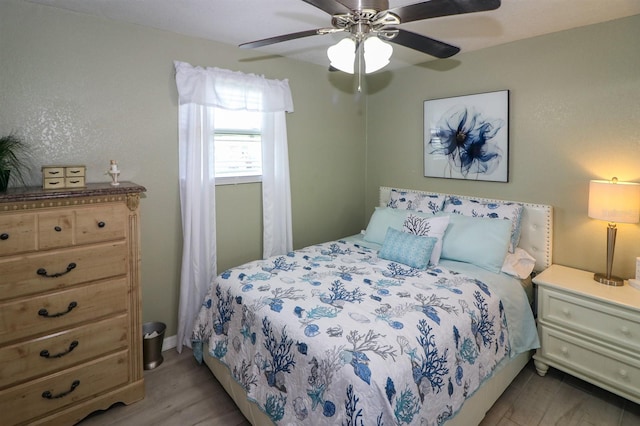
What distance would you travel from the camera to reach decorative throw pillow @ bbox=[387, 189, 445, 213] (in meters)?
3.12

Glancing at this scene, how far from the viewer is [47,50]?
2148mm

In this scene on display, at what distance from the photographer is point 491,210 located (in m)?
2.80

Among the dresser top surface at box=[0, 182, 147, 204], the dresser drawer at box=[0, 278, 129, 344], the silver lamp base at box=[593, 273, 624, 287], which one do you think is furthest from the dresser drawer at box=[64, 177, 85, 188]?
the silver lamp base at box=[593, 273, 624, 287]

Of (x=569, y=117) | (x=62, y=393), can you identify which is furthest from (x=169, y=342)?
(x=569, y=117)

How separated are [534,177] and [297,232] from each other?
2.18 meters

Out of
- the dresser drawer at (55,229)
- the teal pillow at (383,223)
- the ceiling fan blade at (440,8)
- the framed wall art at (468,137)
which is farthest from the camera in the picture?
the teal pillow at (383,223)

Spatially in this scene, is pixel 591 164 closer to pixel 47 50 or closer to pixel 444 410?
pixel 444 410

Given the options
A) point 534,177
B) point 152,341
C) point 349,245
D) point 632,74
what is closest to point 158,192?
point 152,341

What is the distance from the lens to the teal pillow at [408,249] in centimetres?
246

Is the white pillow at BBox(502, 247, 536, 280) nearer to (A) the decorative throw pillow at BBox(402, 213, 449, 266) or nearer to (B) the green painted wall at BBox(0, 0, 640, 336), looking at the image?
(B) the green painted wall at BBox(0, 0, 640, 336)

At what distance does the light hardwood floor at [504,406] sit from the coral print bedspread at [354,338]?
29 cm

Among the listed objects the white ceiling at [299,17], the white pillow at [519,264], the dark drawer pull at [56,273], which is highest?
the white ceiling at [299,17]

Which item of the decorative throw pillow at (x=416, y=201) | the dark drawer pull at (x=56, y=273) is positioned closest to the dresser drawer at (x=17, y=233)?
the dark drawer pull at (x=56, y=273)

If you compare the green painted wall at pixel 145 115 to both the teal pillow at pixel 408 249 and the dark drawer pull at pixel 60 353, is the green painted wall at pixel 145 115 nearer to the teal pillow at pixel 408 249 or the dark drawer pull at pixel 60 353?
the dark drawer pull at pixel 60 353
